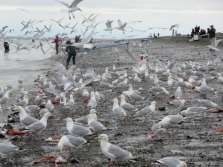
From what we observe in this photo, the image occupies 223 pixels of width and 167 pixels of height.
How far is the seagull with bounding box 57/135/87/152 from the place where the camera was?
9154mm

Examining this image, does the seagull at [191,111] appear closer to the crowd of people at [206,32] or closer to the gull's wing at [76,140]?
the gull's wing at [76,140]

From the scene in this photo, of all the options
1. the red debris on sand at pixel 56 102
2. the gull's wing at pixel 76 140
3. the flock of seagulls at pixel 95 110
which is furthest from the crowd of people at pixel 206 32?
the gull's wing at pixel 76 140

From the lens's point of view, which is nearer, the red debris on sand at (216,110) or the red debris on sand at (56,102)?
the red debris on sand at (216,110)

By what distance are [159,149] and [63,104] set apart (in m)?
6.53

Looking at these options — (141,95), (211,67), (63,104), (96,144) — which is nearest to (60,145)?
(96,144)

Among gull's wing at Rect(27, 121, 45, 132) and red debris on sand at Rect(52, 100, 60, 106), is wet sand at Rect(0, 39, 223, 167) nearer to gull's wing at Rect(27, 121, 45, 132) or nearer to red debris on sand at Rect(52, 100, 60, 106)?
gull's wing at Rect(27, 121, 45, 132)

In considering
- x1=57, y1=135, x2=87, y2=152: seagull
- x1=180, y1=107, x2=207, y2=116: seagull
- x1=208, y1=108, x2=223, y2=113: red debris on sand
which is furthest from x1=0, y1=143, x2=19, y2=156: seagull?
x1=208, y1=108, x2=223, y2=113: red debris on sand

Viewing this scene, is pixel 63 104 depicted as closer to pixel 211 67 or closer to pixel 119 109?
pixel 119 109

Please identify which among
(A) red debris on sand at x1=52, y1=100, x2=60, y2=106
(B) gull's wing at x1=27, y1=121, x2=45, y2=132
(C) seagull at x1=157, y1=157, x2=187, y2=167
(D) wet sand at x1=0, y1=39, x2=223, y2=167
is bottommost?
(A) red debris on sand at x1=52, y1=100, x2=60, y2=106

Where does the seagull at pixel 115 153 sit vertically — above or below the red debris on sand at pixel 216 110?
above

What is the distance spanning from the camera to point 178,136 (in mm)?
10094

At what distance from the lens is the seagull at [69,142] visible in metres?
9.15

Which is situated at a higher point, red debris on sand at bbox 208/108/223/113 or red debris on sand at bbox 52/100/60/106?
red debris on sand at bbox 208/108/223/113

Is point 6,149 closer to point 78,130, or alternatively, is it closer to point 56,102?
point 78,130
